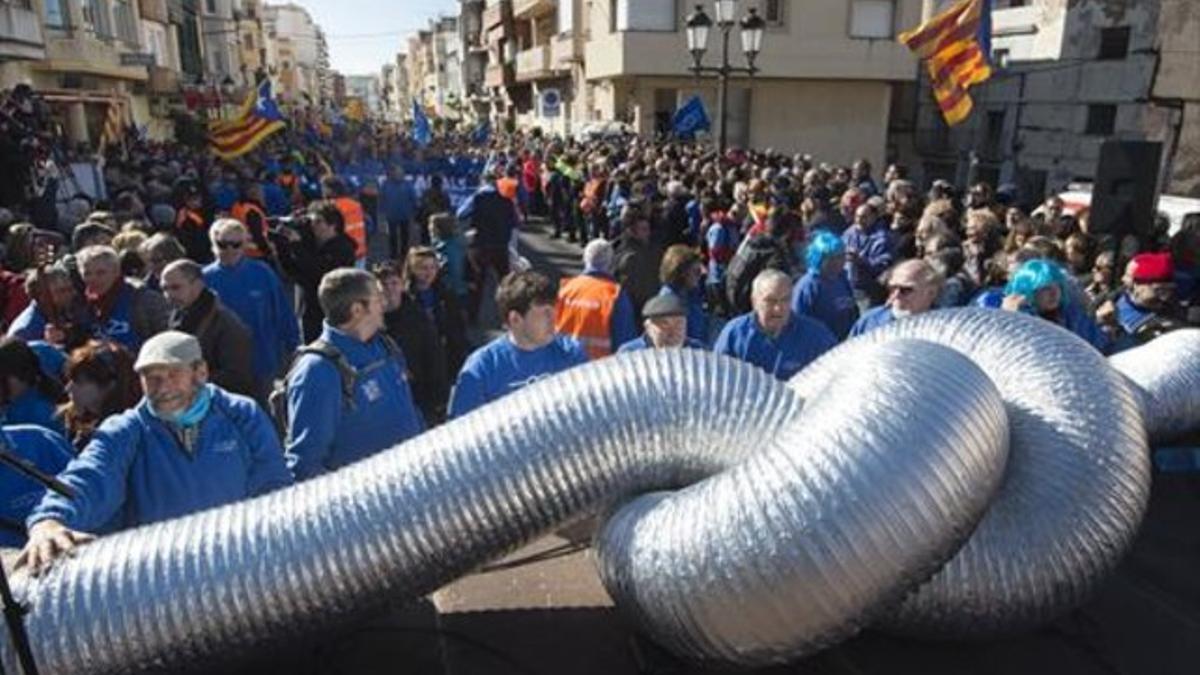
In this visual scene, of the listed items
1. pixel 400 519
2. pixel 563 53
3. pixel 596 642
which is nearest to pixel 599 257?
pixel 596 642

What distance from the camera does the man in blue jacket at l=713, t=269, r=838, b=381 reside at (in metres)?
4.97

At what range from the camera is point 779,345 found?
16.7 ft

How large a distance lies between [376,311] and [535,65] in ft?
135

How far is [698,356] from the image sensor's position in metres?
3.26

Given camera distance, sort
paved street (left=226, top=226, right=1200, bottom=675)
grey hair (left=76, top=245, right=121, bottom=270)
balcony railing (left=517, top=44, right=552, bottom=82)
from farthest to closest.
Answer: balcony railing (left=517, top=44, right=552, bottom=82) < grey hair (left=76, top=245, right=121, bottom=270) < paved street (left=226, top=226, right=1200, bottom=675)

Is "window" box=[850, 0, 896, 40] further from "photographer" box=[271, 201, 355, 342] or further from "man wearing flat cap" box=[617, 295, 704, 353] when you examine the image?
"man wearing flat cap" box=[617, 295, 704, 353]

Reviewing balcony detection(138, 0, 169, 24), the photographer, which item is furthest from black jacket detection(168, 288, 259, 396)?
balcony detection(138, 0, 169, 24)

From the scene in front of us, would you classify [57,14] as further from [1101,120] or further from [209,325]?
[1101,120]

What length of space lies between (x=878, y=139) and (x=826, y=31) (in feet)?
16.0

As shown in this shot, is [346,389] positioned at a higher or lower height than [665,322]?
lower

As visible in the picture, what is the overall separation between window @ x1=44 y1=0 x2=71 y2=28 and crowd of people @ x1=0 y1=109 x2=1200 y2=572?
2166 cm

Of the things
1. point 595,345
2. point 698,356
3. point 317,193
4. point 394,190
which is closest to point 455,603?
point 698,356

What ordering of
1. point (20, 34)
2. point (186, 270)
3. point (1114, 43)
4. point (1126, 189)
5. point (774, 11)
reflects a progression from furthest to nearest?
point (774, 11)
point (1114, 43)
point (20, 34)
point (1126, 189)
point (186, 270)

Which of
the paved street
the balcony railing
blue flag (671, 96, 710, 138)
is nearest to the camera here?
the paved street
